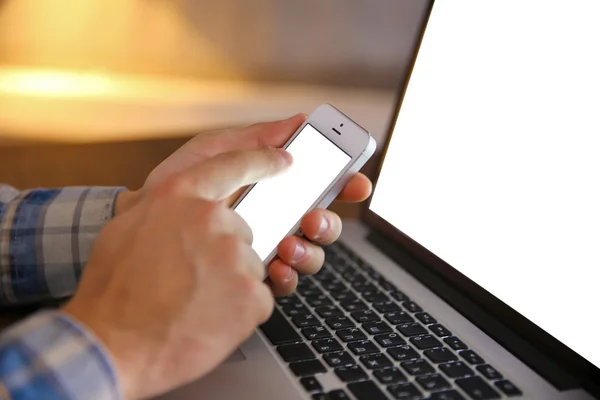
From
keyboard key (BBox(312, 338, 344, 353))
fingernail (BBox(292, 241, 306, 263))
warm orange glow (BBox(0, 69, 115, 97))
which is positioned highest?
warm orange glow (BBox(0, 69, 115, 97))

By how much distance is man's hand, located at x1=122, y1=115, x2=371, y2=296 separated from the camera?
0.52m

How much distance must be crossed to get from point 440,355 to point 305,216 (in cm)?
16

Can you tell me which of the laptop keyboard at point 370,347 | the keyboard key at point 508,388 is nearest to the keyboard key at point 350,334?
the laptop keyboard at point 370,347

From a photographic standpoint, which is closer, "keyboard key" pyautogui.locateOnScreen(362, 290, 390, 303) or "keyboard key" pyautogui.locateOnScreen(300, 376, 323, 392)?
"keyboard key" pyautogui.locateOnScreen(300, 376, 323, 392)

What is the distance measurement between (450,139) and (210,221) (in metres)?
0.30

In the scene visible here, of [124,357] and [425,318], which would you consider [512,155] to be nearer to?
[425,318]

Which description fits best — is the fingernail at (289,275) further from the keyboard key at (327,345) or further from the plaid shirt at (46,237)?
the plaid shirt at (46,237)

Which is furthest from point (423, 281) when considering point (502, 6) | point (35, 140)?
point (35, 140)

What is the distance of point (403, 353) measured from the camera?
18.6 inches

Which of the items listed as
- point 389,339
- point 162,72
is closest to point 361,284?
point 389,339

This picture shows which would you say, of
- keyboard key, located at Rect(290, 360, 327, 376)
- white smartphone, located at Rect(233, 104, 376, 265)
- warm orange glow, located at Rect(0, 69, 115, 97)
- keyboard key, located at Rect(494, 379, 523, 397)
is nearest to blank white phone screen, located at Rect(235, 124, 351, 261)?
white smartphone, located at Rect(233, 104, 376, 265)

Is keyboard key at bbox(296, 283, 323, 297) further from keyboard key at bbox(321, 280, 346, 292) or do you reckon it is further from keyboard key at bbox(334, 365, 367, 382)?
keyboard key at bbox(334, 365, 367, 382)

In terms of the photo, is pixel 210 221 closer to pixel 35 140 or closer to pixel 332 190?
pixel 332 190

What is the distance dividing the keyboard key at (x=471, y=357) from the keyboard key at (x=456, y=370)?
0.01 metres
